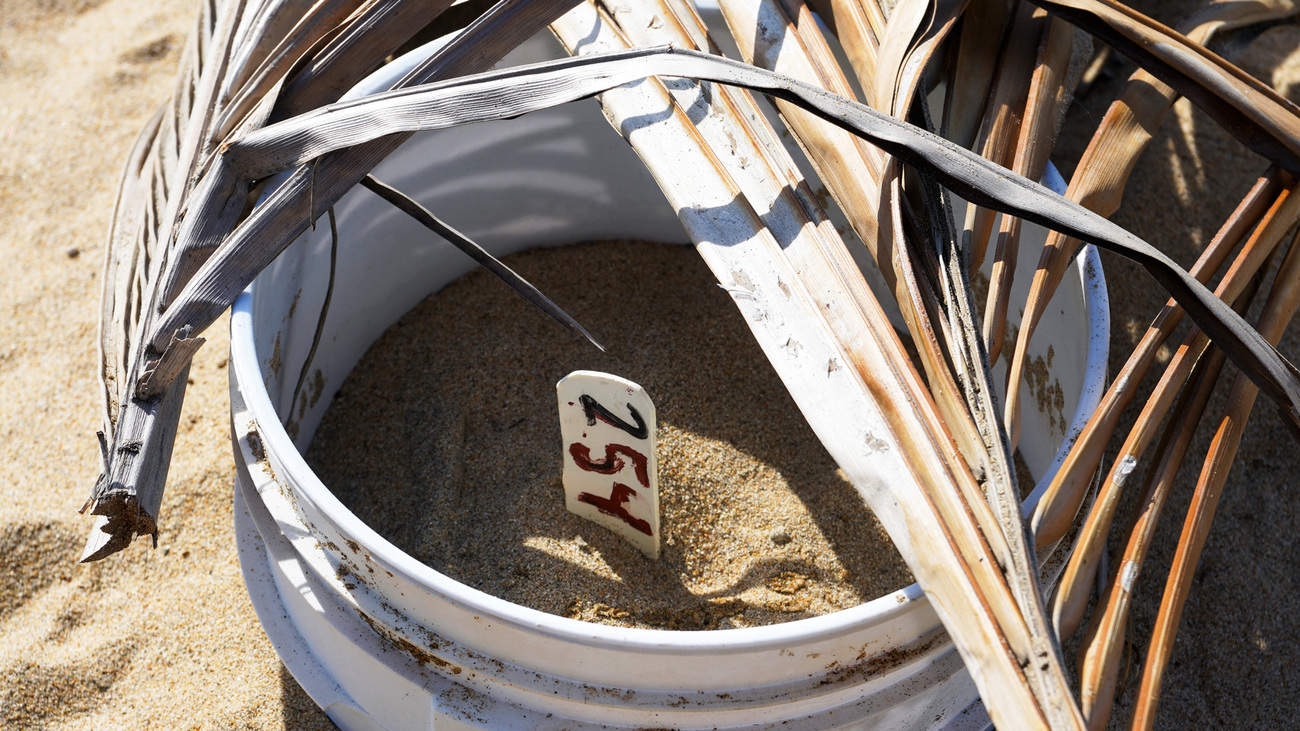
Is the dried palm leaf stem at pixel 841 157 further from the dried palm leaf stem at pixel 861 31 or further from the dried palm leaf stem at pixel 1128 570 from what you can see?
the dried palm leaf stem at pixel 1128 570

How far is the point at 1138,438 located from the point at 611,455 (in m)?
0.57

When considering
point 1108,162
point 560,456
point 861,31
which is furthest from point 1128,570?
point 560,456

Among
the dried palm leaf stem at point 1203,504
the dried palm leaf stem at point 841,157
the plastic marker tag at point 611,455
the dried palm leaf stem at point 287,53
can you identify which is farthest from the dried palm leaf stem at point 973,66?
the dried palm leaf stem at point 287,53

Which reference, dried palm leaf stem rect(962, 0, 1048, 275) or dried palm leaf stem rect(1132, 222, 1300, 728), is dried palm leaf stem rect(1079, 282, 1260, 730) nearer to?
dried palm leaf stem rect(1132, 222, 1300, 728)

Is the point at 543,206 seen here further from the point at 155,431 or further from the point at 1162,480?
the point at 1162,480

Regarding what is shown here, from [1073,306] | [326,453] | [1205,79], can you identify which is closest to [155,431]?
[326,453]

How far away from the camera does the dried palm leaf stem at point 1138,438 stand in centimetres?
79

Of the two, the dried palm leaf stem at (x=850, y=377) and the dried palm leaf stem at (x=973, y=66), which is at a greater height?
the dried palm leaf stem at (x=973, y=66)

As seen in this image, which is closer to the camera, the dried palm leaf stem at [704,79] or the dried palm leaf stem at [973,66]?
the dried palm leaf stem at [704,79]

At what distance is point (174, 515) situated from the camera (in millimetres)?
1544

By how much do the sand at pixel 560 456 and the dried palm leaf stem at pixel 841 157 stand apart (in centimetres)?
39

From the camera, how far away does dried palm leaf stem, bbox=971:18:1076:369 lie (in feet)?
Result: 3.07

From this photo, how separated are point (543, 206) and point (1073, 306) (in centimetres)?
93

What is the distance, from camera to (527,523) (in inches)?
52.2
